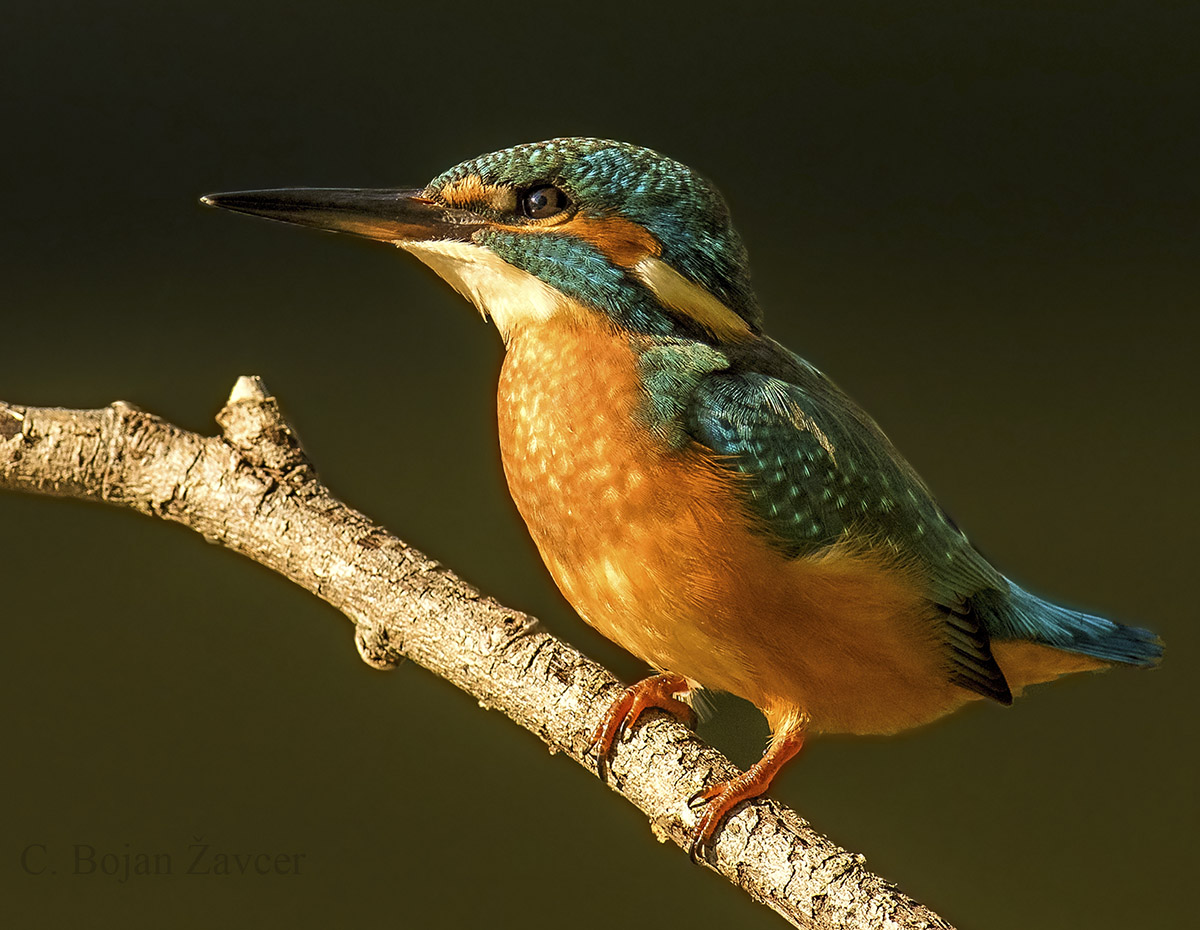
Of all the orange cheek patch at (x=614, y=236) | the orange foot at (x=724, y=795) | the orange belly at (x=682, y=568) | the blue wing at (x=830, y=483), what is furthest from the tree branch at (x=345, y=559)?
the orange cheek patch at (x=614, y=236)

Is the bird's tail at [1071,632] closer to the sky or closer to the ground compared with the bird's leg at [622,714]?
closer to the sky

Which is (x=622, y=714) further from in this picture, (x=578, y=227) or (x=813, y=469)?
(x=578, y=227)

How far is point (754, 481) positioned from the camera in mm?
1264

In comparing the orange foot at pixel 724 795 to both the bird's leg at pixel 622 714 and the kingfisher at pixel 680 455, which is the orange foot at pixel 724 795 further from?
the bird's leg at pixel 622 714

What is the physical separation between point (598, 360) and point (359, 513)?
45cm

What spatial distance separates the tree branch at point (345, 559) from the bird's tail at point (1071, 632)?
38 cm

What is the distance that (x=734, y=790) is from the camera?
4.26ft

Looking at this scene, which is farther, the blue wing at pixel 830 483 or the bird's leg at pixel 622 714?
the bird's leg at pixel 622 714

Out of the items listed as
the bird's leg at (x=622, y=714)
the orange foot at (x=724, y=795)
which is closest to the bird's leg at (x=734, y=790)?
the orange foot at (x=724, y=795)

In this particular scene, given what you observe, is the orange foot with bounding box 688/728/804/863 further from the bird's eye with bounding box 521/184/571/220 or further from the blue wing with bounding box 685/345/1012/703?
the bird's eye with bounding box 521/184/571/220

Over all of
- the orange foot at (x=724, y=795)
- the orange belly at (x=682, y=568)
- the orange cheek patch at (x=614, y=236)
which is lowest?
the orange foot at (x=724, y=795)

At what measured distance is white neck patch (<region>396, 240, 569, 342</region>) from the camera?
4.32 ft

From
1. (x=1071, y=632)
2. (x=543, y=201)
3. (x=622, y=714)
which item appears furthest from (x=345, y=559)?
(x=1071, y=632)

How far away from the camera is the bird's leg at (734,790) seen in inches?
50.9
